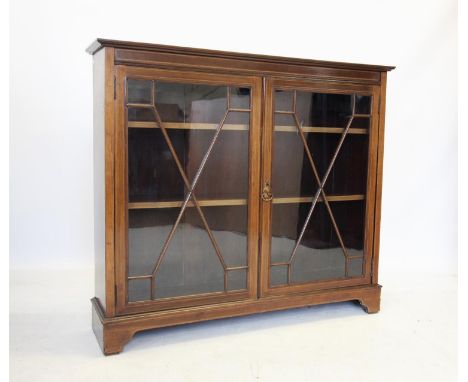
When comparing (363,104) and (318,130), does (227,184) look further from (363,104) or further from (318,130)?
(363,104)

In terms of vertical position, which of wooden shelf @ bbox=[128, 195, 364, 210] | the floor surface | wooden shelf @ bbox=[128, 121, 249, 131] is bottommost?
the floor surface

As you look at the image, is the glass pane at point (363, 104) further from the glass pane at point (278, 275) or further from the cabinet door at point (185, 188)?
the glass pane at point (278, 275)

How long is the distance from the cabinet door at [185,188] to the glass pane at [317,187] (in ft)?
A: 0.45

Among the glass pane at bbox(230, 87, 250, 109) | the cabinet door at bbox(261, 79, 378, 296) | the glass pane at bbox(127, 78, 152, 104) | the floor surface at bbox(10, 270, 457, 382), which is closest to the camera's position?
the floor surface at bbox(10, 270, 457, 382)

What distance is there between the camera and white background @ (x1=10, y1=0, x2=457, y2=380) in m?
2.92

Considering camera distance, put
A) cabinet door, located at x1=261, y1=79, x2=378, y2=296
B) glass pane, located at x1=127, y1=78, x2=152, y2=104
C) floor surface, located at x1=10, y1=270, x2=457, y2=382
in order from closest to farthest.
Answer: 1. floor surface, located at x1=10, y1=270, x2=457, y2=382
2. glass pane, located at x1=127, y1=78, x2=152, y2=104
3. cabinet door, located at x1=261, y1=79, x2=378, y2=296

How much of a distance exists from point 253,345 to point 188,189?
0.67m

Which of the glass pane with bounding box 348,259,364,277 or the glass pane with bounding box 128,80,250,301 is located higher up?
the glass pane with bounding box 128,80,250,301

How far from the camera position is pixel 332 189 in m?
2.46

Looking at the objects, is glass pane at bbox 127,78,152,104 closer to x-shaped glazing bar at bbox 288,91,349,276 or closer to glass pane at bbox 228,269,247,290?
x-shaped glazing bar at bbox 288,91,349,276

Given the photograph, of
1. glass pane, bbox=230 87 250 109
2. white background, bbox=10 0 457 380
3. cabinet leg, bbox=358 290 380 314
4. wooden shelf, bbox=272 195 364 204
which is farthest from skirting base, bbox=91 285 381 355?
glass pane, bbox=230 87 250 109

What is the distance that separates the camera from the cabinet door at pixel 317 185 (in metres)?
2.33

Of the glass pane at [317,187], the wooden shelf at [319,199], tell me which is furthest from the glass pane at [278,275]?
the wooden shelf at [319,199]

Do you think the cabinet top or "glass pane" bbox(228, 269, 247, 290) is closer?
the cabinet top
